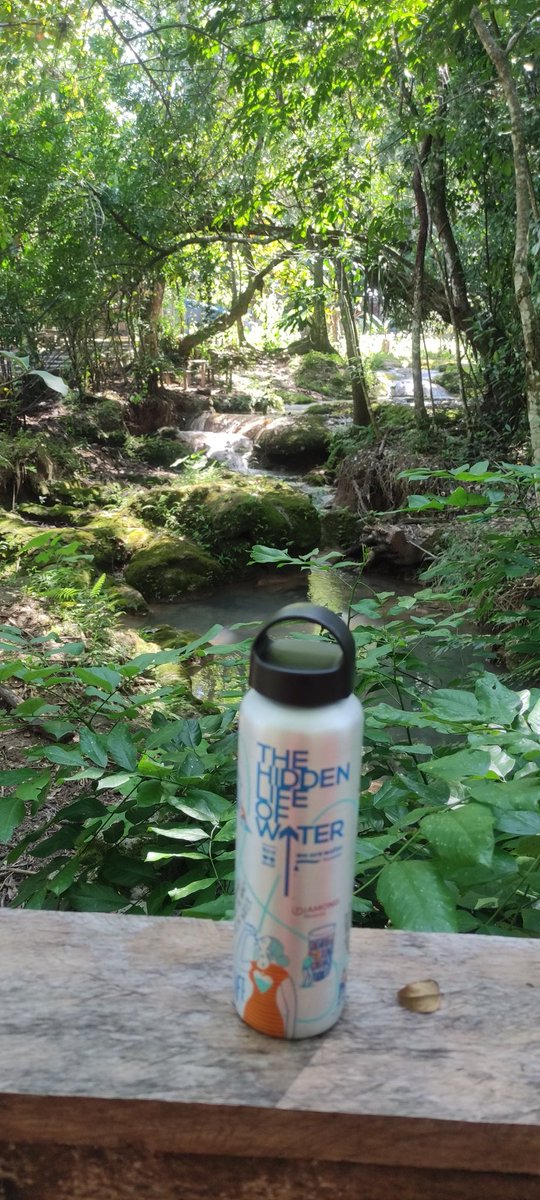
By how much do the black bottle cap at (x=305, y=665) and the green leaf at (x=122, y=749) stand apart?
2.17 ft

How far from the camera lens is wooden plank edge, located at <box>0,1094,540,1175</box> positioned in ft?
2.22

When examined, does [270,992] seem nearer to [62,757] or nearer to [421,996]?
[421,996]

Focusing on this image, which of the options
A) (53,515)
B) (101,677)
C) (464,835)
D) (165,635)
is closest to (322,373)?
(53,515)

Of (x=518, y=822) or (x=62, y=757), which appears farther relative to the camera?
(x=62, y=757)

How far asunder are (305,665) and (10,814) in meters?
0.77

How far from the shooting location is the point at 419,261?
389 inches

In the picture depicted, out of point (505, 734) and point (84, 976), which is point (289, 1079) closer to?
point (84, 976)

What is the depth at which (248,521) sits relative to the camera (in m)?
9.40

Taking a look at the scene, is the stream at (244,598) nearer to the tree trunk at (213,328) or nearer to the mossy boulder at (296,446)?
the mossy boulder at (296,446)

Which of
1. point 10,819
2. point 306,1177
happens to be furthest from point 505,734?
point 10,819

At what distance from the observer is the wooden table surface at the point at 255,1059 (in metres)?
0.68

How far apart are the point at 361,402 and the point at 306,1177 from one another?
1239 centimetres

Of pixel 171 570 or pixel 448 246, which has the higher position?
pixel 448 246

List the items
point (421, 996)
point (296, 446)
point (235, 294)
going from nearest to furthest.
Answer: point (421, 996) < point (296, 446) < point (235, 294)
